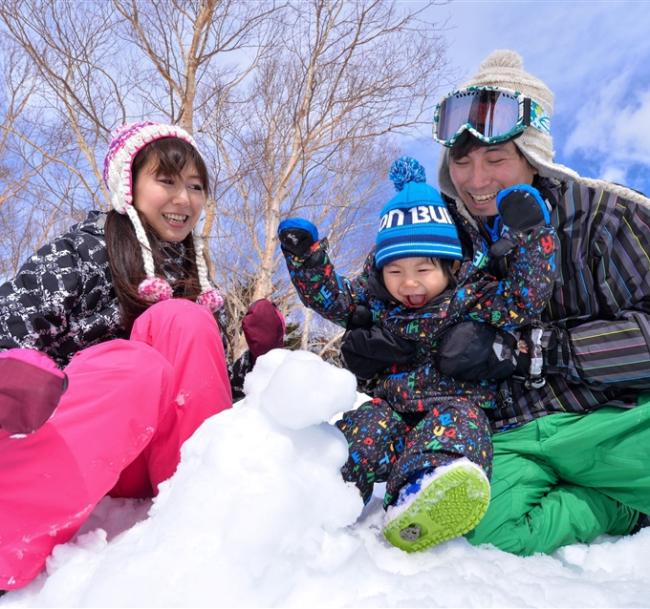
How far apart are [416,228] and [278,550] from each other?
114 cm

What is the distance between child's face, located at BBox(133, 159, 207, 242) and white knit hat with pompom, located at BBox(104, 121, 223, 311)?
0.14ft

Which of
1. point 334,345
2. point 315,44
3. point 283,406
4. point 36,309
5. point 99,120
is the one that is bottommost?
point 334,345

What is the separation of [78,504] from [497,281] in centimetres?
128

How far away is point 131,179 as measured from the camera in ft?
5.69

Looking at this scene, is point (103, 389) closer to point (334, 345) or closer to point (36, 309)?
point (36, 309)

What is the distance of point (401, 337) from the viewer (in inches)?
63.4

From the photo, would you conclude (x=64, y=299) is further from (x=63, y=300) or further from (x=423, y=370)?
(x=423, y=370)

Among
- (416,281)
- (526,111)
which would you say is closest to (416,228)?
(416,281)

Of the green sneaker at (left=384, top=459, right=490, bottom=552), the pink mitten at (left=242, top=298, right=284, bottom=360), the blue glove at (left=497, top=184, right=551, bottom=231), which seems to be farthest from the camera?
the pink mitten at (left=242, top=298, right=284, bottom=360)

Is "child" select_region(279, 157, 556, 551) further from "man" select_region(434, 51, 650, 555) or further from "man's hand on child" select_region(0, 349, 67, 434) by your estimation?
"man's hand on child" select_region(0, 349, 67, 434)

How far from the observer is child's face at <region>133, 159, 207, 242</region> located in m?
1.73

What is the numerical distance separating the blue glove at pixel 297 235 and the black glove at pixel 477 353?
55cm

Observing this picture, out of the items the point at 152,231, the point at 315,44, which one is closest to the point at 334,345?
the point at 315,44

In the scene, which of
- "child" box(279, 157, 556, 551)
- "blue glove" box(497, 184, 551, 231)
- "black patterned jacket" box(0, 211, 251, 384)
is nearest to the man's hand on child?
"black patterned jacket" box(0, 211, 251, 384)
